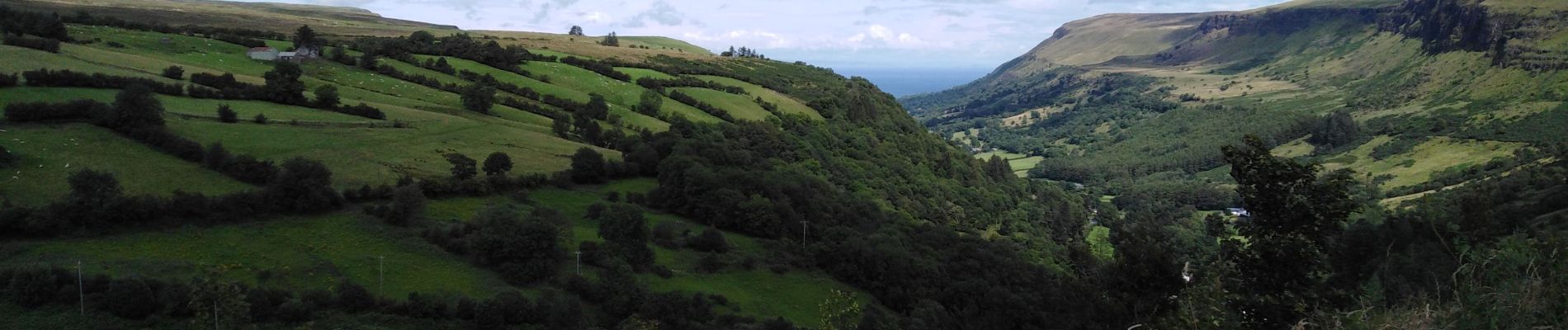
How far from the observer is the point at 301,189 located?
37500mm

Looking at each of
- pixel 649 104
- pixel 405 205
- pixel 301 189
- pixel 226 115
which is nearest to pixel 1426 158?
pixel 649 104

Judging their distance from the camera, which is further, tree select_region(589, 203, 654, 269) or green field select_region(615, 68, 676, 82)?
green field select_region(615, 68, 676, 82)

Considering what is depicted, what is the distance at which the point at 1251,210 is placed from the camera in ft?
64.4

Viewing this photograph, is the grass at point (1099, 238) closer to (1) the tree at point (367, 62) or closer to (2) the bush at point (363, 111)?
(2) the bush at point (363, 111)

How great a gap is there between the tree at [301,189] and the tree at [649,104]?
157 ft

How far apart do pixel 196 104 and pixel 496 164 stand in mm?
19918

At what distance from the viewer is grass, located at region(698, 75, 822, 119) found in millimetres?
103250

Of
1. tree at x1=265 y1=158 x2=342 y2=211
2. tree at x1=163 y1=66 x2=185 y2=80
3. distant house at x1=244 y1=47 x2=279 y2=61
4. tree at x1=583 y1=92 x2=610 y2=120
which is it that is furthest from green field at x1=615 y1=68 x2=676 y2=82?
tree at x1=265 y1=158 x2=342 y2=211

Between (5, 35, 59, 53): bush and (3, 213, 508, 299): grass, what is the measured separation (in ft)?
104

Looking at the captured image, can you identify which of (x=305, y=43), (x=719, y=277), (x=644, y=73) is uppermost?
(x=305, y=43)

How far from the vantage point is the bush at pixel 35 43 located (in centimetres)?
5212

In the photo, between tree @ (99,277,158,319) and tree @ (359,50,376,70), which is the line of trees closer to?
tree @ (359,50,376,70)

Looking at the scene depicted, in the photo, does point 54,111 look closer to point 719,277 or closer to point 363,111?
point 363,111

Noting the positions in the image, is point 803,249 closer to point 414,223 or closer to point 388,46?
point 414,223
